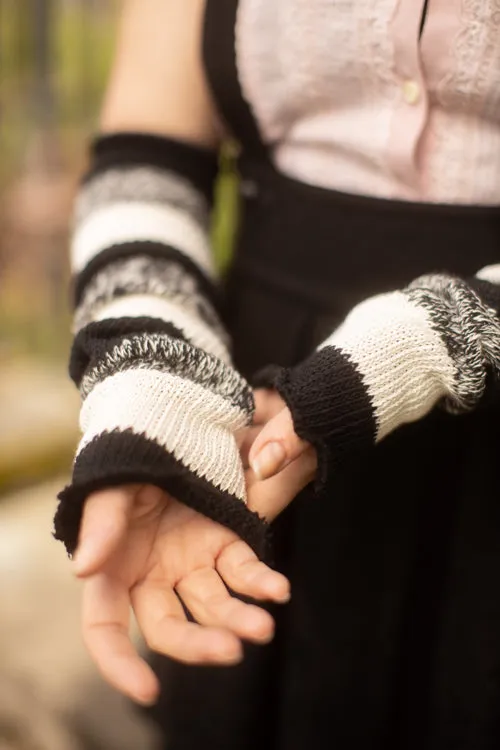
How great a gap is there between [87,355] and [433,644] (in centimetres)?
40

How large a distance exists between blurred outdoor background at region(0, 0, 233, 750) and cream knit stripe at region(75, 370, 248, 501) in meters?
0.83

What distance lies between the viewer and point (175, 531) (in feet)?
1.36

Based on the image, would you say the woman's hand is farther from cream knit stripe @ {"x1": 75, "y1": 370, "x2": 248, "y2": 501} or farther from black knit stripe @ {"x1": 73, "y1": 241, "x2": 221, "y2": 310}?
black knit stripe @ {"x1": 73, "y1": 241, "x2": 221, "y2": 310}

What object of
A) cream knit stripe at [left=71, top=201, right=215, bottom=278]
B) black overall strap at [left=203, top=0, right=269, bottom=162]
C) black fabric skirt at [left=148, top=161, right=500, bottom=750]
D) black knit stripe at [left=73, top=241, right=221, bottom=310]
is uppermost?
black overall strap at [left=203, top=0, right=269, bottom=162]

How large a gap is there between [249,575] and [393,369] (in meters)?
0.15

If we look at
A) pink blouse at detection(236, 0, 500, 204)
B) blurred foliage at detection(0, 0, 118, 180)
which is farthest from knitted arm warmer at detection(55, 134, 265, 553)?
blurred foliage at detection(0, 0, 118, 180)

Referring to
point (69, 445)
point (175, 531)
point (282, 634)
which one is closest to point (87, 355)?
point (175, 531)

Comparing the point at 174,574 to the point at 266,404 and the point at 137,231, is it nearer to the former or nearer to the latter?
the point at 266,404

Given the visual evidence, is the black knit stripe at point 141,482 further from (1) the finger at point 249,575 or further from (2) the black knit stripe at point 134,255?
(2) the black knit stripe at point 134,255

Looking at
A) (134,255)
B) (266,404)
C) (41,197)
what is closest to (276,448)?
(266,404)

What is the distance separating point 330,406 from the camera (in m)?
0.41

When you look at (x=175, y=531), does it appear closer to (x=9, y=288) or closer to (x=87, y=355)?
(x=87, y=355)

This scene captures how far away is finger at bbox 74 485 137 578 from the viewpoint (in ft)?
1.16

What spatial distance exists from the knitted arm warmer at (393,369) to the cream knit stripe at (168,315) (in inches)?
3.9
